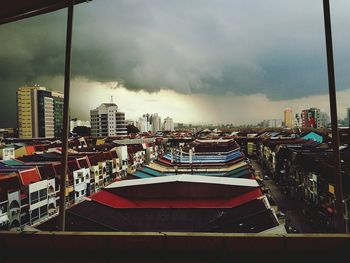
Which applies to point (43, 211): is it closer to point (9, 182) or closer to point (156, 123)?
point (9, 182)

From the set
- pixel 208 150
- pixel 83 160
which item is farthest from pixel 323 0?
pixel 208 150

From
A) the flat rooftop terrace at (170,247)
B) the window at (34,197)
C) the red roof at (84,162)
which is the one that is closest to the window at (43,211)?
the window at (34,197)

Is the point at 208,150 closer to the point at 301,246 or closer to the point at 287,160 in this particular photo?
the point at 287,160

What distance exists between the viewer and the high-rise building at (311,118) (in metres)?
45.1

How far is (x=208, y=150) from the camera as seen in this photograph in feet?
82.1

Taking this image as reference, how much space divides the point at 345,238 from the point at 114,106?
4679cm

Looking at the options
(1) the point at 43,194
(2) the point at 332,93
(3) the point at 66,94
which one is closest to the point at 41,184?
(1) the point at 43,194

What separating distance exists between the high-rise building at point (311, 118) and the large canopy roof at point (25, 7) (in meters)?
45.5

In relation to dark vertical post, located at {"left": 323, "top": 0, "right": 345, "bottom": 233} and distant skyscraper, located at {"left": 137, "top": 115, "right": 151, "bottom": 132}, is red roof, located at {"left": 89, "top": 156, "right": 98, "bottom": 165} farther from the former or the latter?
distant skyscraper, located at {"left": 137, "top": 115, "right": 151, "bottom": 132}

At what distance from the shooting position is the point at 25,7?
9.68 feet

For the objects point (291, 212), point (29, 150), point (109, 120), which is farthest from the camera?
point (109, 120)

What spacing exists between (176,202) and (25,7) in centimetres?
738

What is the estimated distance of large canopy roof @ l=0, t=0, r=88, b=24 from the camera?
275 centimetres

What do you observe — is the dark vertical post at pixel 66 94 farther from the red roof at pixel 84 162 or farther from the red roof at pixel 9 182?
the red roof at pixel 84 162
